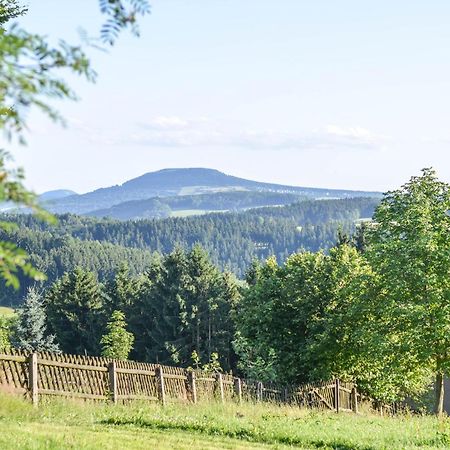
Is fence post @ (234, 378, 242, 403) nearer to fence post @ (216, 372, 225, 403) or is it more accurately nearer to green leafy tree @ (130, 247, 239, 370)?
fence post @ (216, 372, 225, 403)

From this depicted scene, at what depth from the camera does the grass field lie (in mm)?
12972

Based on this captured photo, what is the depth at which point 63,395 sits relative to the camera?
18.1 meters

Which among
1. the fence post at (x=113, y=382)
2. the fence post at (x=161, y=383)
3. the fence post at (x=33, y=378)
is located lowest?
the fence post at (x=161, y=383)

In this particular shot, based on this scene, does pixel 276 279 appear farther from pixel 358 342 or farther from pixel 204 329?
pixel 204 329

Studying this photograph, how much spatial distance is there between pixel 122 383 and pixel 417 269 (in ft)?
46.1

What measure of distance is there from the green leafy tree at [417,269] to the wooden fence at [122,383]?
15.8 feet

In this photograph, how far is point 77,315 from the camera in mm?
75062

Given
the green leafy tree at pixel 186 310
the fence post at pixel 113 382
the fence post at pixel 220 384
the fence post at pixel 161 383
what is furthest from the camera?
the green leafy tree at pixel 186 310

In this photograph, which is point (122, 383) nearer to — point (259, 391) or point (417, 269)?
point (259, 391)

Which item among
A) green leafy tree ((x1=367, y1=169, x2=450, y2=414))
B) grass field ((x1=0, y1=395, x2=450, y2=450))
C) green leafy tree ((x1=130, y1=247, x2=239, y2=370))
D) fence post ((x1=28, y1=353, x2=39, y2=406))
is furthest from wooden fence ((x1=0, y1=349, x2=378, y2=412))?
green leafy tree ((x1=130, y1=247, x2=239, y2=370))

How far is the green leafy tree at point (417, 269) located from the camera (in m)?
29.2

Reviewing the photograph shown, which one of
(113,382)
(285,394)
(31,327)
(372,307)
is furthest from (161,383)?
(31,327)

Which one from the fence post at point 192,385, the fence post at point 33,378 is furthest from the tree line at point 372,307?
the fence post at point 33,378

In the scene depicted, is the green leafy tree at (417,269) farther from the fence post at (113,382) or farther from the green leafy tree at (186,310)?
the green leafy tree at (186,310)
